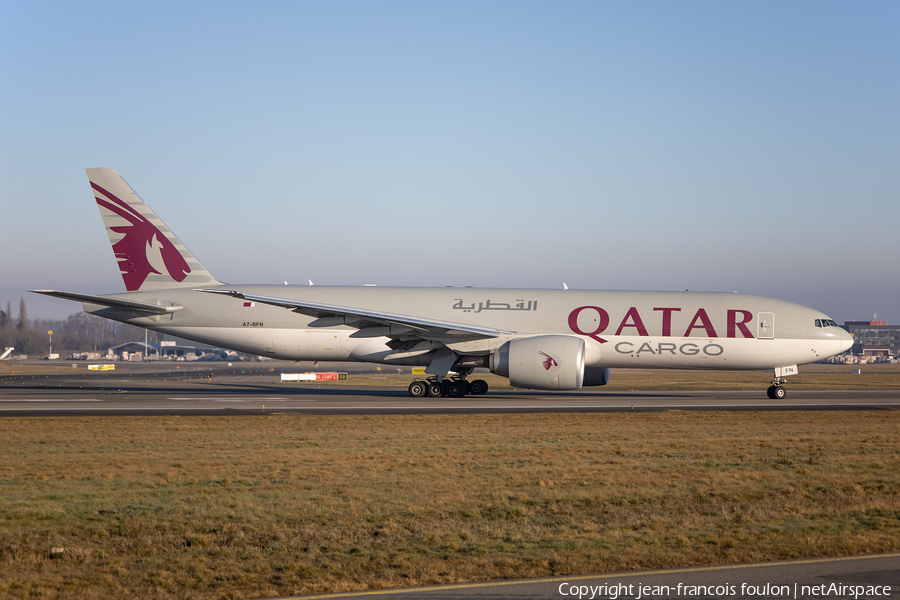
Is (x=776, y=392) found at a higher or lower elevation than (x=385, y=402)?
higher

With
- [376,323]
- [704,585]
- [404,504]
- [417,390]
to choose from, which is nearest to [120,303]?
[376,323]

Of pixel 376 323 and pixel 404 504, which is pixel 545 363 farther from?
pixel 404 504

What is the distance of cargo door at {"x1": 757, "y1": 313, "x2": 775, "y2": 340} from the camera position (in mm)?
30203

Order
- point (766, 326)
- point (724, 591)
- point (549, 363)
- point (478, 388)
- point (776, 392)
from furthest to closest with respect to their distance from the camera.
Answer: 1. point (478, 388)
2. point (766, 326)
3. point (776, 392)
4. point (549, 363)
5. point (724, 591)

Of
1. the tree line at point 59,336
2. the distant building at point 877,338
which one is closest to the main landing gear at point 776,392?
the tree line at point 59,336

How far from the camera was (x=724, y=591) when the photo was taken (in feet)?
21.6

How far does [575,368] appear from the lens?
89.6 ft

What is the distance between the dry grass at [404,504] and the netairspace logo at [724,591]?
0.71m

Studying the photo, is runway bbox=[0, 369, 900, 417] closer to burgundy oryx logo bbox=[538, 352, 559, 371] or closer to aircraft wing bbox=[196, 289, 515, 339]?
burgundy oryx logo bbox=[538, 352, 559, 371]

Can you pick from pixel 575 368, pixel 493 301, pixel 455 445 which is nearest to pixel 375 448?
pixel 455 445

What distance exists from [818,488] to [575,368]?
1557cm

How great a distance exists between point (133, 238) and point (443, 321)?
13.5 metres

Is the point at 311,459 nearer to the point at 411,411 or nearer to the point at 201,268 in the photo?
the point at 411,411

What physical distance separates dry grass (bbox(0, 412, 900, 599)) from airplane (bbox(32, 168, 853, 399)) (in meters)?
11.3
